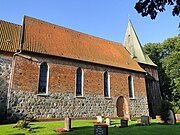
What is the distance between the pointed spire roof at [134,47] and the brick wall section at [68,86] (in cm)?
566

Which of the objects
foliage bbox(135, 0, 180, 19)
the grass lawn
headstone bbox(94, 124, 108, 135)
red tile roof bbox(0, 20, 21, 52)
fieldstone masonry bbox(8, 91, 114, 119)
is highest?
red tile roof bbox(0, 20, 21, 52)

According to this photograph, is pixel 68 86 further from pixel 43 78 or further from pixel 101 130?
pixel 101 130

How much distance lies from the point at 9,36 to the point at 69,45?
5.87 metres

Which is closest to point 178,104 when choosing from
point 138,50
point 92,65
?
point 138,50

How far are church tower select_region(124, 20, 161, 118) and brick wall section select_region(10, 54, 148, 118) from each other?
3.89 metres

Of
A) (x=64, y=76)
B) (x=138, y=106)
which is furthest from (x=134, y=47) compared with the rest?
(x=64, y=76)

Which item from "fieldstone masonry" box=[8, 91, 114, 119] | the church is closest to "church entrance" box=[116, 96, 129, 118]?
the church

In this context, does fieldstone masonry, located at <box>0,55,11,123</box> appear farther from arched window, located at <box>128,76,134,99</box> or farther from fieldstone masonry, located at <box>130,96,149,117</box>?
arched window, located at <box>128,76,134,99</box>

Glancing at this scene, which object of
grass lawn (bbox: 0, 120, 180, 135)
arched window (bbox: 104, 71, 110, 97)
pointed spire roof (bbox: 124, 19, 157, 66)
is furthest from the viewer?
pointed spire roof (bbox: 124, 19, 157, 66)

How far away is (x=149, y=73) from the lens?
81.6 feet

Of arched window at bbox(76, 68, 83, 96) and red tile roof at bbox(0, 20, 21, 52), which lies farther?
arched window at bbox(76, 68, 83, 96)

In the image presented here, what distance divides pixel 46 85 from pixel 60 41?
5.51 meters

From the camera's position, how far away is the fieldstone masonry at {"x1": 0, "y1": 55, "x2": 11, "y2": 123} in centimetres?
1348

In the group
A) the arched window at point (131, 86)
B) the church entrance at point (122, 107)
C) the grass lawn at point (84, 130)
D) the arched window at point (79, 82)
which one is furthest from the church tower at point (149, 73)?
the grass lawn at point (84, 130)
